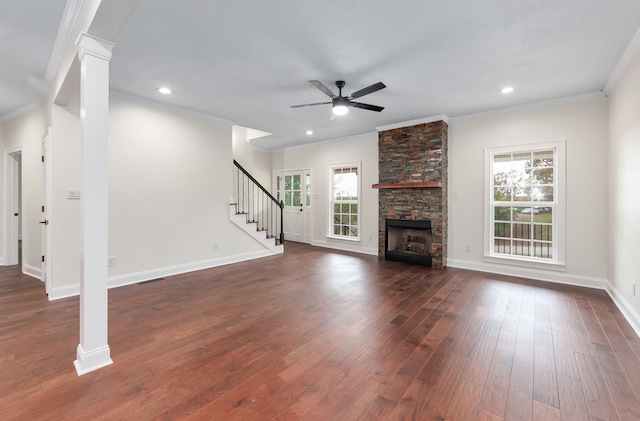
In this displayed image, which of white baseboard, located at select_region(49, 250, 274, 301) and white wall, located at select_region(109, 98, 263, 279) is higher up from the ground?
white wall, located at select_region(109, 98, 263, 279)

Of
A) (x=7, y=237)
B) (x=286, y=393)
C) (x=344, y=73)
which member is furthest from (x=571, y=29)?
(x=7, y=237)

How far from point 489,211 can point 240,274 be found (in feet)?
14.6

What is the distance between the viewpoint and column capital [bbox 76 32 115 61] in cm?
206

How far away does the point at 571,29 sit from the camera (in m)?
2.57

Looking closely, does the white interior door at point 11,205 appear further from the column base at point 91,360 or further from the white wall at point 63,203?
the column base at point 91,360

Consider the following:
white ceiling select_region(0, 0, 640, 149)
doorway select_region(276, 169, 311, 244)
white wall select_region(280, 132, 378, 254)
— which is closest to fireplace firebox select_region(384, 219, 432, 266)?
white wall select_region(280, 132, 378, 254)

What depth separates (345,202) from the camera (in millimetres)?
7109

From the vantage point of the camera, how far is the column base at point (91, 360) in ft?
→ 6.72

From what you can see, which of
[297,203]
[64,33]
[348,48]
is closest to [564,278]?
[348,48]

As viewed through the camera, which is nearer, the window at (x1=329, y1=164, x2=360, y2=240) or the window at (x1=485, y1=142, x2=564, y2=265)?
the window at (x1=485, y1=142, x2=564, y2=265)

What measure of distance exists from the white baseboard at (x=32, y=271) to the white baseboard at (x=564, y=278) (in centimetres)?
691

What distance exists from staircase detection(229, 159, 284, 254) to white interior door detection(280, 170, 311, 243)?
36cm

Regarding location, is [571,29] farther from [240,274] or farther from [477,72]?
[240,274]

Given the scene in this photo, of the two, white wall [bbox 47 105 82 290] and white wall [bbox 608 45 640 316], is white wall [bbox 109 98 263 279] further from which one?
white wall [bbox 608 45 640 316]
